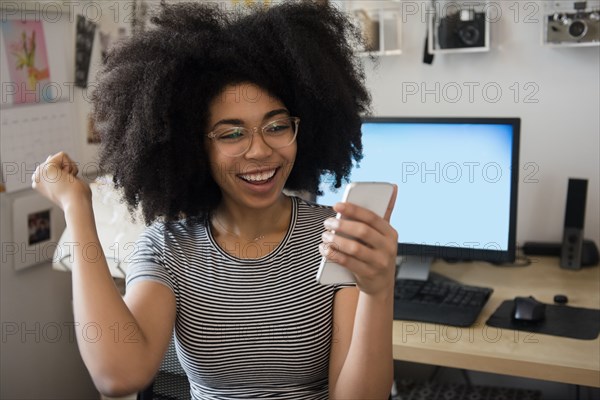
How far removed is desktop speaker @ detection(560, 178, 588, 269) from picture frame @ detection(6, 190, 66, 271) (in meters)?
1.34

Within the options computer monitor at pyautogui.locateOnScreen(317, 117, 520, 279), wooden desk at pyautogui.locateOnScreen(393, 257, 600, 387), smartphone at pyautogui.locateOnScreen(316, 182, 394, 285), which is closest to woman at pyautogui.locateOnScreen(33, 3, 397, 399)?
smartphone at pyautogui.locateOnScreen(316, 182, 394, 285)

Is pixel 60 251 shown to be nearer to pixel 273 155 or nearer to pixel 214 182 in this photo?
pixel 214 182

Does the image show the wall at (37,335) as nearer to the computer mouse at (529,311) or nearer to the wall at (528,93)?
the wall at (528,93)

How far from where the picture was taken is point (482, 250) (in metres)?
1.75

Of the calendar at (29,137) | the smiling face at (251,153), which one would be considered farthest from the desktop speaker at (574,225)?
the calendar at (29,137)

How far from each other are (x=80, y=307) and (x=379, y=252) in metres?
0.49

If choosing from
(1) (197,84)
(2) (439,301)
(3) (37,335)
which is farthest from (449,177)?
(3) (37,335)

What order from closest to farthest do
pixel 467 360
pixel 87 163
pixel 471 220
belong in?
pixel 467 360 → pixel 471 220 → pixel 87 163

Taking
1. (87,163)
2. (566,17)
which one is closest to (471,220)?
(566,17)

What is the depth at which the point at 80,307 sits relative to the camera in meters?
1.13

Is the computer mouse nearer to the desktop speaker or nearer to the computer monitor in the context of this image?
the computer monitor

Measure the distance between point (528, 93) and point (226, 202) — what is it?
98cm

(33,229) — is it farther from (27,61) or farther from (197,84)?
(197,84)

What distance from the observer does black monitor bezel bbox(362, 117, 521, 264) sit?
1687mm
